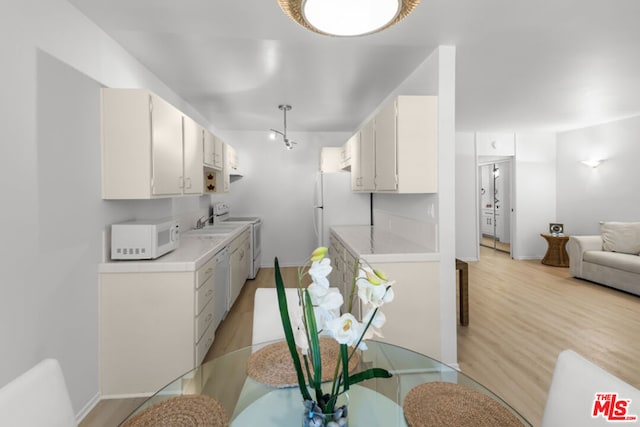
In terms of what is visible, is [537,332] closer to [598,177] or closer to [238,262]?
[238,262]

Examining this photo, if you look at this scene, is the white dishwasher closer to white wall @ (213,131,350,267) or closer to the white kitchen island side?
the white kitchen island side

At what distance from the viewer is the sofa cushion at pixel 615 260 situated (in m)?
4.06

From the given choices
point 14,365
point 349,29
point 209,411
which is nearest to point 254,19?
point 349,29

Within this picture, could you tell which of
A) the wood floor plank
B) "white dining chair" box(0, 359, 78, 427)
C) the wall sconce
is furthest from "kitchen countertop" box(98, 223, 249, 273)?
the wall sconce

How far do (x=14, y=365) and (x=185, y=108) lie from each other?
327 centimetres

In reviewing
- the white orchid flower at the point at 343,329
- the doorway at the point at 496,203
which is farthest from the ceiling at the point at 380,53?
the doorway at the point at 496,203

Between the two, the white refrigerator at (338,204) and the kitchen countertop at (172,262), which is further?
the white refrigerator at (338,204)

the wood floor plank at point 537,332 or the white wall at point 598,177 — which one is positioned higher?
the white wall at point 598,177

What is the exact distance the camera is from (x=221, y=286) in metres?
3.04

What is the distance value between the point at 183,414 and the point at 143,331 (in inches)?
55.6

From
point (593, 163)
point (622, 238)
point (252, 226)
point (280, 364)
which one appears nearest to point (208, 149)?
point (252, 226)

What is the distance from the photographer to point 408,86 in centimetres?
313

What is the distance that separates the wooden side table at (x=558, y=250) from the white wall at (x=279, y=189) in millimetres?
4417

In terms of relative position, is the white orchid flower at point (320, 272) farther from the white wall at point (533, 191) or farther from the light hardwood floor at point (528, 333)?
the white wall at point (533, 191)
